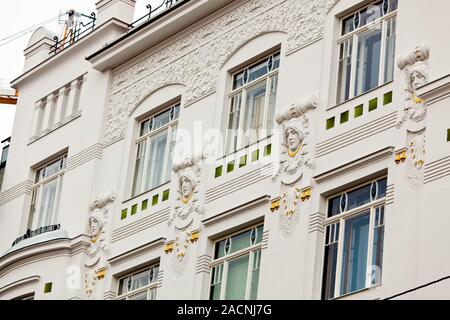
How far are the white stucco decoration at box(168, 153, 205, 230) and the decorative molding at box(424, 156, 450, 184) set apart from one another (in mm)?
6183

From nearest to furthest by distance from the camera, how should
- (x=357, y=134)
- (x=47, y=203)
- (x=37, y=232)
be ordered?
(x=357, y=134) < (x=37, y=232) < (x=47, y=203)

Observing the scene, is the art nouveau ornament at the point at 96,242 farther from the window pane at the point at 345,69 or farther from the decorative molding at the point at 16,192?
the window pane at the point at 345,69

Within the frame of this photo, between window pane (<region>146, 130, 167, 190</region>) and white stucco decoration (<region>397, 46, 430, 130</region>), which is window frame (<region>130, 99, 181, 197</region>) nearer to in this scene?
window pane (<region>146, 130, 167, 190</region>)

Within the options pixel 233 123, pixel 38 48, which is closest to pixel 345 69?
pixel 233 123

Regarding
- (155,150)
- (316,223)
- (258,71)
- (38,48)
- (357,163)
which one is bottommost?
(316,223)

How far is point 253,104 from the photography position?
30.2 m

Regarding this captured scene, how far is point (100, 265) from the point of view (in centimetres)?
3162

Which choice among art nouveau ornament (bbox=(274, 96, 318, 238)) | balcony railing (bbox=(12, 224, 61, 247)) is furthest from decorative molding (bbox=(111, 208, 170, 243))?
art nouveau ornament (bbox=(274, 96, 318, 238))

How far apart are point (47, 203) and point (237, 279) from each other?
7.93 metres

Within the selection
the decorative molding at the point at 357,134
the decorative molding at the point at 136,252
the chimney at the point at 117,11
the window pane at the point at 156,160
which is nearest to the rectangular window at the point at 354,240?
the decorative molding at the point at 357,134

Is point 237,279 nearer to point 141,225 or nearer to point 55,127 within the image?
point 141,225

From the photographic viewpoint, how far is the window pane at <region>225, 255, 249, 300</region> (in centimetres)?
2809

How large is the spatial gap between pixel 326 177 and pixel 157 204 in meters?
5.20
